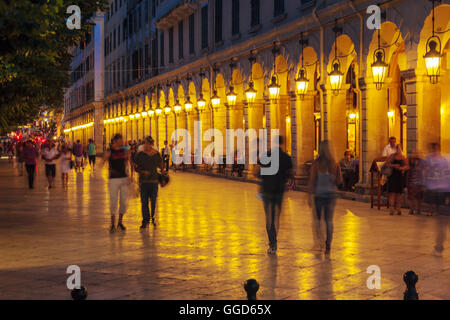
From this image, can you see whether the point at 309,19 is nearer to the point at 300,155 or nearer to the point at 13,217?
the point at 300,155

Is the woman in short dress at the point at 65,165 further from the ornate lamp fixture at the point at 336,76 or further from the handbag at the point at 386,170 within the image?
the handbag at the point at 386,170

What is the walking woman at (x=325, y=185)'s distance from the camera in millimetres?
10195

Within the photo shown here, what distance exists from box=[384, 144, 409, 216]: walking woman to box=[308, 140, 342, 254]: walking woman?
16.5ft

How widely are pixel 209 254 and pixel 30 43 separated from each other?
4.15 m

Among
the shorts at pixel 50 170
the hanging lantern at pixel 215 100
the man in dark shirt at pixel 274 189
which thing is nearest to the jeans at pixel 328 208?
the man in dark shirt at pixel 274 189

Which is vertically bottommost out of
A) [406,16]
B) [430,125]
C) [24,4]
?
[430,125]

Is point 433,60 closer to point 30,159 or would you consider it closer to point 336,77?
point 336,77

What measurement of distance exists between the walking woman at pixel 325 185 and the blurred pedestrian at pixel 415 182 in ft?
6.13

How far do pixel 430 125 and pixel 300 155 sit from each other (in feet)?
25.8

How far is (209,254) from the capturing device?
1009 cm

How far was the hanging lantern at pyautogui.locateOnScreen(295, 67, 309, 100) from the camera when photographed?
873 inches
